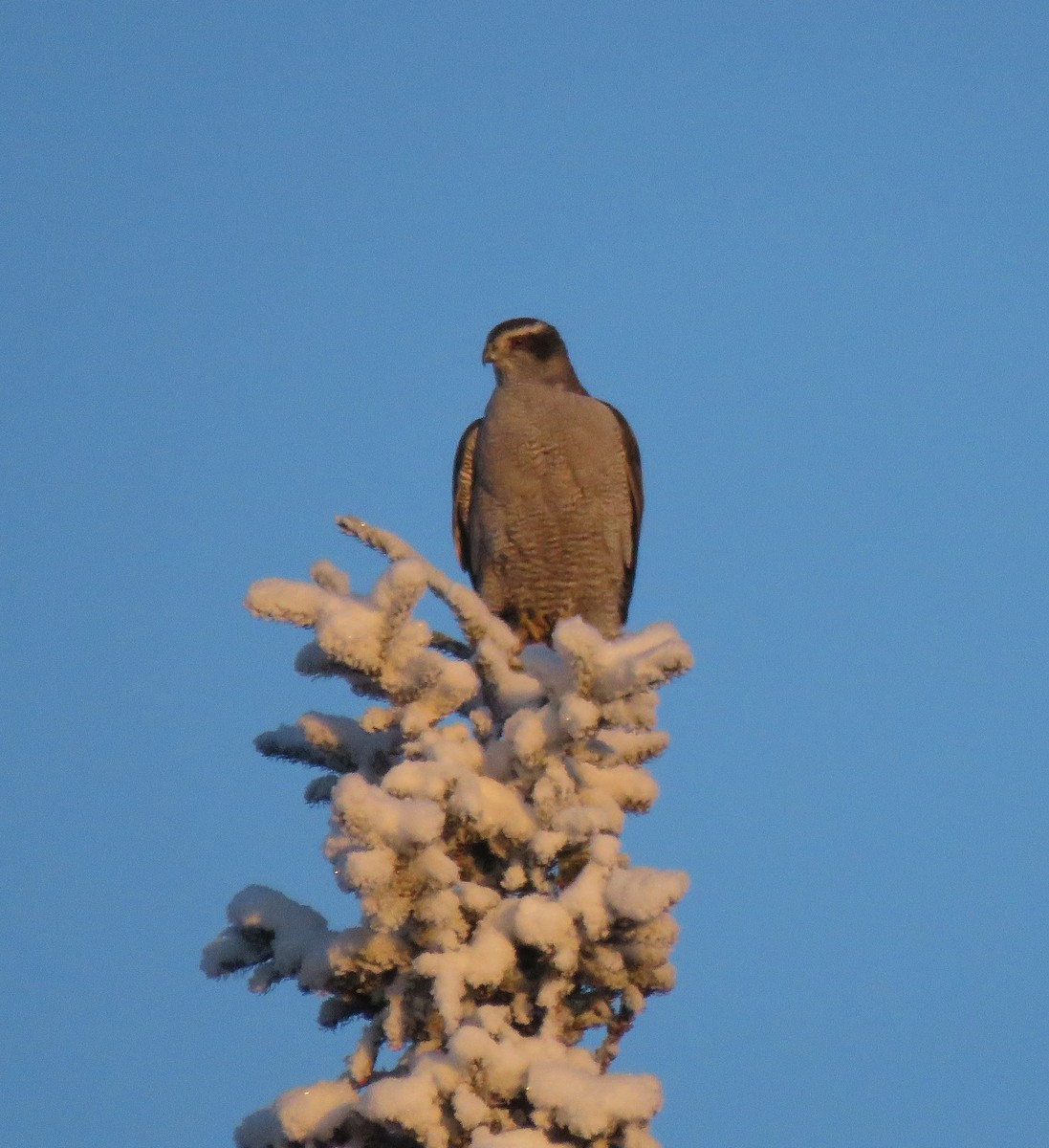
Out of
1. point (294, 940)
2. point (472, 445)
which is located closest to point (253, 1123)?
point (294, 940)

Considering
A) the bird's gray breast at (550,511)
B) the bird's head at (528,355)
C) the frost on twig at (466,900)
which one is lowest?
the frost on twig at (466,900)

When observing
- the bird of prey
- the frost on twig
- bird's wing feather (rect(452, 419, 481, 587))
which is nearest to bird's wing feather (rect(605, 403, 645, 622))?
the bird of prey

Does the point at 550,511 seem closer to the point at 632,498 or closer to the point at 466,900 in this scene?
the point at 632,498

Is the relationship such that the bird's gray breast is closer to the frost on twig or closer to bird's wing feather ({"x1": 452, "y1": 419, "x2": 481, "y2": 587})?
bird's wing feather ({"x1": 452, "y1": 419, "x2": 481, "y2": 587})

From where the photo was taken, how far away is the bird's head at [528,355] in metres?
9.34

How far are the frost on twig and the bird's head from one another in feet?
17.7

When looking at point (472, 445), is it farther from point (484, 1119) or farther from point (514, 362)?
point (484, 1119)

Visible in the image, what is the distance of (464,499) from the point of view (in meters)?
9.19

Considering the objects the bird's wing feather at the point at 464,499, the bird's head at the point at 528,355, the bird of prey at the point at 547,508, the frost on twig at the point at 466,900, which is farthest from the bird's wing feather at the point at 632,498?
the frost on twig at the point at 466,900

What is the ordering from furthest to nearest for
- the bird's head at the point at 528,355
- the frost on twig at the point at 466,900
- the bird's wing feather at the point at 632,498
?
the bird's head at the point at 528,355, the bird's wing feather at the point at 632,498, the frost on twig at the point at 466,900

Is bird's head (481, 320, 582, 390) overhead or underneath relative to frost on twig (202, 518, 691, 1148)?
overhead

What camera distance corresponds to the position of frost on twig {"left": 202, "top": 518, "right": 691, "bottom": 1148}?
3.33m

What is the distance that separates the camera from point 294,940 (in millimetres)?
3869

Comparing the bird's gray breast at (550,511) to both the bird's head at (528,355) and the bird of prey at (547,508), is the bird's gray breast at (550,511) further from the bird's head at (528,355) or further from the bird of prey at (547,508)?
the bird's head at (528,355)
